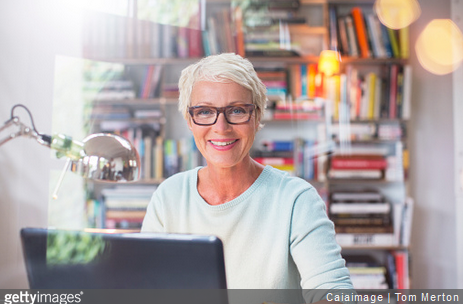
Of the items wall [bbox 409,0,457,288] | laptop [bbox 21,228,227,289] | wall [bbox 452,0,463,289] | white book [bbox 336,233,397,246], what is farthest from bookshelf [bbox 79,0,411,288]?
laptop [bbox 21,228,227,289]

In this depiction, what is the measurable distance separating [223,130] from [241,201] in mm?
144

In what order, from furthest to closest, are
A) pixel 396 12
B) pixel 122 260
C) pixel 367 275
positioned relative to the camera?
pixel 396 12, pixel 367 275, pixel 122 260

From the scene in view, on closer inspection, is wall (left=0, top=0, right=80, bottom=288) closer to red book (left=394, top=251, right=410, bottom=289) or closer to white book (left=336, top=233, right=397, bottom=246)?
white book (left=336, top=233, right=397, bottom=246)

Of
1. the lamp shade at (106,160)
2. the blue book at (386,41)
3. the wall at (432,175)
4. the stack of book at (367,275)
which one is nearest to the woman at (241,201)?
the lamp shade at (106,160)

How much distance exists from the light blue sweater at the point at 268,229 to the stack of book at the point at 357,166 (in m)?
1.45

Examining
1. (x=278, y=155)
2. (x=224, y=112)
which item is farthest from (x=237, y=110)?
(x=278, y=155)

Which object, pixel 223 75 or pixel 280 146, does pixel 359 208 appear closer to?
pixel 280 146

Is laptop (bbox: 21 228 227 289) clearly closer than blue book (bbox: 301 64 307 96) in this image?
Yes

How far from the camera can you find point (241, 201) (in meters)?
0.86

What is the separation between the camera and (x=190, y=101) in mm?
868

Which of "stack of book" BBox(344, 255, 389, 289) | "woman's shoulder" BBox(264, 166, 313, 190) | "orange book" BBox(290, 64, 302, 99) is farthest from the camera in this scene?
"orange book" BBox(290, 64, 302, 99)

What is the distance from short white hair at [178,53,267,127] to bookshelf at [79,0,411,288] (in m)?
1.38

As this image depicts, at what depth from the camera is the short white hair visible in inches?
32.8

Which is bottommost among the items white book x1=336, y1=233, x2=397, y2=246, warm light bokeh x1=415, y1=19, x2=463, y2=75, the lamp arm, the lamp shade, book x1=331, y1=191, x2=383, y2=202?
white book x1=336, y1=233, x2=397, y2=246
